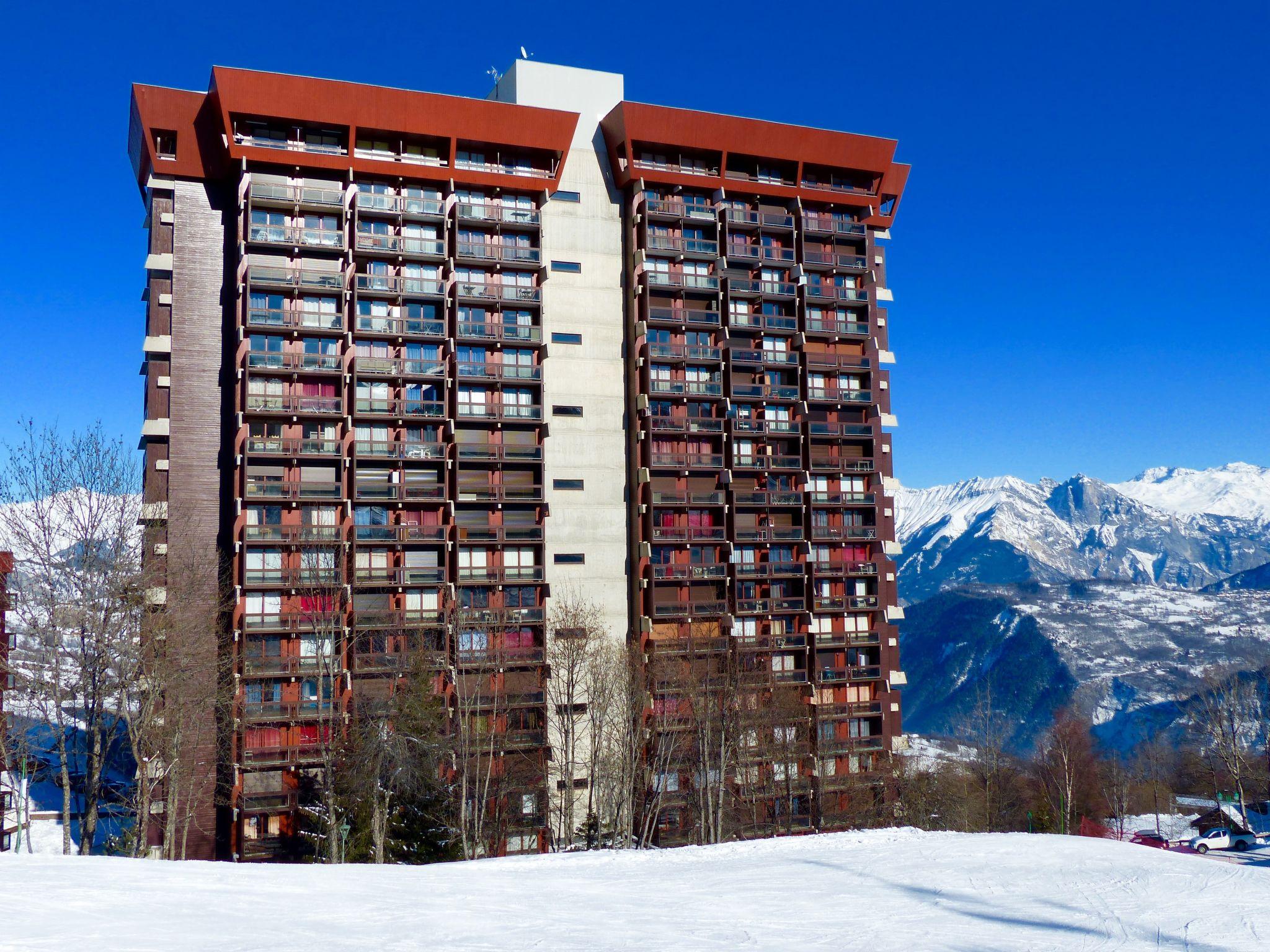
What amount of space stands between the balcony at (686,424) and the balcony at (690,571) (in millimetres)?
9205

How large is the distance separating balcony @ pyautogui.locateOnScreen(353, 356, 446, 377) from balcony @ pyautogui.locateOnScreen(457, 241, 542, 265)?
7304mm

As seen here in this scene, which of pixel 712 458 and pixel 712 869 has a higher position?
pixel 712 458

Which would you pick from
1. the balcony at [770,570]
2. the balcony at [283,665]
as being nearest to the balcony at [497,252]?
the balcony at [770,570]

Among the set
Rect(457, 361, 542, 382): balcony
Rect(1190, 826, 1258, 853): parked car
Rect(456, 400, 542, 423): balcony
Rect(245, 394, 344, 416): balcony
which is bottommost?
Rect(1190, 826, 1258, 853): parked car

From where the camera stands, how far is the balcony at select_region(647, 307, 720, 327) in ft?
236

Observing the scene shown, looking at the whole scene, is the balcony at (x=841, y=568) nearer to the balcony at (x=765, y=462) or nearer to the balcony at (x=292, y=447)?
the balcony at (x=765, y=462)

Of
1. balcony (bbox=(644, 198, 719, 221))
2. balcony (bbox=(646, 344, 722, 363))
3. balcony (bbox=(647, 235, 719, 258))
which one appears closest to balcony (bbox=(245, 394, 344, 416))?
balcony (bbox=(646, 344, 722, 363))

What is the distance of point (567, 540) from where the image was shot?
69.6m

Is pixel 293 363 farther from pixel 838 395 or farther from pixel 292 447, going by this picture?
pixel 838 395

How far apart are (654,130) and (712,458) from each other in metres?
22.8

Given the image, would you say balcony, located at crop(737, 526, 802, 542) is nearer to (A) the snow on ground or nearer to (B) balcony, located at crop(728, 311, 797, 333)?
(B) balcony, located at crop(728, 311, 797, 333)

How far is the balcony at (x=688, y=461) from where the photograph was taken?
2810 inches

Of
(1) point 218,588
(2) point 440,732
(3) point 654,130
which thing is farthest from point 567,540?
(3) point 654,130

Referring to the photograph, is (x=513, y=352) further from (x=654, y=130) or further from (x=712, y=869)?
(x=712, y=869)
